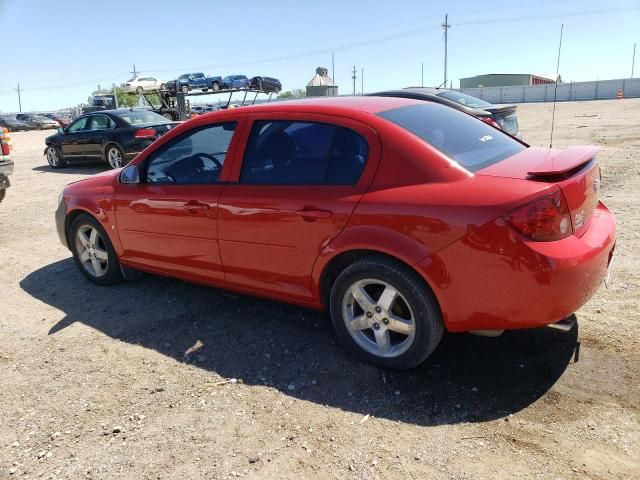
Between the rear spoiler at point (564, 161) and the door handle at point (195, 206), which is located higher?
Answer: the rear spoiler at point (564, 161)

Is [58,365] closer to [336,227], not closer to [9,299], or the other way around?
[9,299]

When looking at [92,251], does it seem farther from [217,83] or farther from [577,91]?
[577,91]

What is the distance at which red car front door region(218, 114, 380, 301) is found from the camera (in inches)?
128

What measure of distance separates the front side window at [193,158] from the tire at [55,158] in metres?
11.9

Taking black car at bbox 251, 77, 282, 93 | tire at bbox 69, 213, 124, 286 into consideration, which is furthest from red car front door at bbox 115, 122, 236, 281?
black car at bbox 251, 77, 282, 93

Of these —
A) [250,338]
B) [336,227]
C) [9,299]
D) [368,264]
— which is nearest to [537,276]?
[368,264]

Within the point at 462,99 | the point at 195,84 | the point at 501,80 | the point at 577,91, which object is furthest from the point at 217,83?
the point at 501,80

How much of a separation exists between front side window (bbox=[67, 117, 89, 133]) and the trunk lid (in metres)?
13.0

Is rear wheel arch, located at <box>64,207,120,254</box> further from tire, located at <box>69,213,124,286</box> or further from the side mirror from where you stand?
the side mirror

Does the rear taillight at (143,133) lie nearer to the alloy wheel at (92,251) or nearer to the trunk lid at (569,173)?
the alloy wheel at (92,251)

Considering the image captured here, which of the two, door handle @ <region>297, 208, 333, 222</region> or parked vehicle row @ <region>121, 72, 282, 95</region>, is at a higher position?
parked vehicle row @ <region>121, 72, 282, 95</region>

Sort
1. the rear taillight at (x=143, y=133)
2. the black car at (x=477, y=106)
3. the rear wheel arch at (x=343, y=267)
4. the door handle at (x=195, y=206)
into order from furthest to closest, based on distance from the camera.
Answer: the rear taillight at (x=143, y=133), the black car at (x=477, y=106), the door handle at (x=195, y=206), the rear wheel arch at (x=343, y=267)

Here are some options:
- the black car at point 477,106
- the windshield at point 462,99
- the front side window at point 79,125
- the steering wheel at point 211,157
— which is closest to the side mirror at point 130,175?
the steering wheel at point 211,157

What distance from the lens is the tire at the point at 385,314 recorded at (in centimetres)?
302
